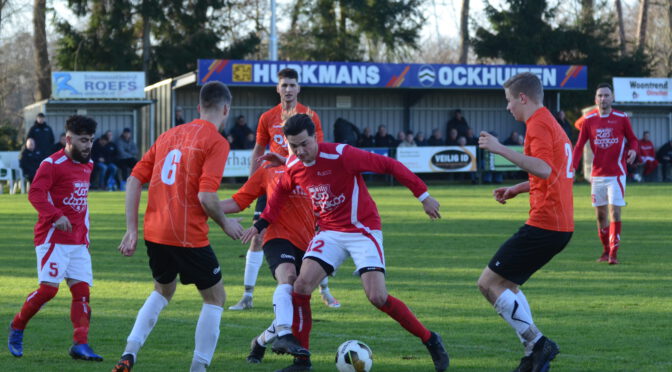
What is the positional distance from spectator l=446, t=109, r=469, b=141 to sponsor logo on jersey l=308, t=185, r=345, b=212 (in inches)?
1022

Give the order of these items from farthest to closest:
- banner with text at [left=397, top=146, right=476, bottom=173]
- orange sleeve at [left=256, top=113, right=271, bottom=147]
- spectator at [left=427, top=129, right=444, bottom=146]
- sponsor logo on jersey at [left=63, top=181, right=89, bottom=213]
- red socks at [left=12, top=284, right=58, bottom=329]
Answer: spectator at [left=427, top=129, right=444, bottom=146] < banner with text at [left=397, top=146, right=476, bottom=173] < orange sleeve at [left=256, top=113, right=271, bottom=147] < sponsor logo on jersey at [left=63, top=181, right=89, bottom=213] < red socks at [left=12, top=284, right=58, bottom=329]

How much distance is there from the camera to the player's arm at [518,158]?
6.29m

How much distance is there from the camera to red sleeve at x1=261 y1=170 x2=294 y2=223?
689cm

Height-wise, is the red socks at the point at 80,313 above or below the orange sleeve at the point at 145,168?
below

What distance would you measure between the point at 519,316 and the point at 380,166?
138cm

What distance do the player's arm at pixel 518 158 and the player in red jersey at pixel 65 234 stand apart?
289cm

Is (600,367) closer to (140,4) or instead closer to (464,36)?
(140,4)

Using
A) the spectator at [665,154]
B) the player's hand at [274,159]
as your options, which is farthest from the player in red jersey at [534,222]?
the spectator at [665,154]

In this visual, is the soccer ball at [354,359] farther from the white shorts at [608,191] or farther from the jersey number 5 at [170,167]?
the white shorts at [608,191]

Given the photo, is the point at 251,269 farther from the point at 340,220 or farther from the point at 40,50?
the point at 40,50

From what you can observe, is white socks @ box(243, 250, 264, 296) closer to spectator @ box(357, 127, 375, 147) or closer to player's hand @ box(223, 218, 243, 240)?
player's hand @ box(223, 218, 243, 240)

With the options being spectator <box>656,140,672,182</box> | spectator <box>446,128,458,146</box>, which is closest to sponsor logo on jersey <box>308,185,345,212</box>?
spectator <box>446,128,458,146</box>

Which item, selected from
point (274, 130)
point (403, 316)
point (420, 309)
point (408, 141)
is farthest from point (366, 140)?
point (403, 316)

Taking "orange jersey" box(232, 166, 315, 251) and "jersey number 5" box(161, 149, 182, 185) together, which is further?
"orange jersey" box(232, 166, 315, 251)
